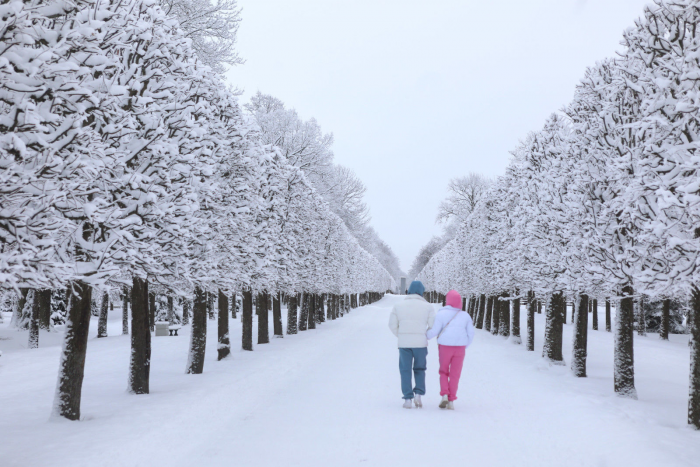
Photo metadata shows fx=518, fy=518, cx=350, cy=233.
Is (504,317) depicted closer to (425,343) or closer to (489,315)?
(489,315)

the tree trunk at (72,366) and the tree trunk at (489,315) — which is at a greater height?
the tree trunk at (72,366)

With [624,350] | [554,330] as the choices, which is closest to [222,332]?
[554,330]

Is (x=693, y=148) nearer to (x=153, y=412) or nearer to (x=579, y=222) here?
(x=579, y=222)

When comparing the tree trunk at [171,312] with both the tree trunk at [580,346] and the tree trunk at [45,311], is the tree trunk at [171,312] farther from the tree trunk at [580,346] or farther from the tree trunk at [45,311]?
the tree trunk at [580,346]

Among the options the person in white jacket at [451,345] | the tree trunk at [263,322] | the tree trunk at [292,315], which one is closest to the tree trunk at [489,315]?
the tree trunk at [292,315]

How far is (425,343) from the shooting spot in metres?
9.85

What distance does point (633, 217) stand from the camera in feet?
30.8

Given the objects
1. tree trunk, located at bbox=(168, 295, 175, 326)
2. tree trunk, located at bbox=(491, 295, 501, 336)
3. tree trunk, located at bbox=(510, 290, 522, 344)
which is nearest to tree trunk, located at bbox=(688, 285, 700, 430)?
tree trunk, located at bbox=(510, 290, 522, 344)

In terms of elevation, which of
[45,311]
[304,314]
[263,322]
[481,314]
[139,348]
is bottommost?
[481,314]

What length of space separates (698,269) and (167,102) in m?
10.7

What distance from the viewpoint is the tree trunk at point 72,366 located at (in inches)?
361

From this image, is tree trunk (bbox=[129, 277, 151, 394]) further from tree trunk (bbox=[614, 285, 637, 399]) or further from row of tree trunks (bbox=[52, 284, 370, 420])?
tree trunk (bbox=[614, 285, 637, 399])

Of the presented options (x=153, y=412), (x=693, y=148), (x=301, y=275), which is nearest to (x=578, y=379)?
(x=693, y=148)

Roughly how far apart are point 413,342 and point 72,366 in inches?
242
